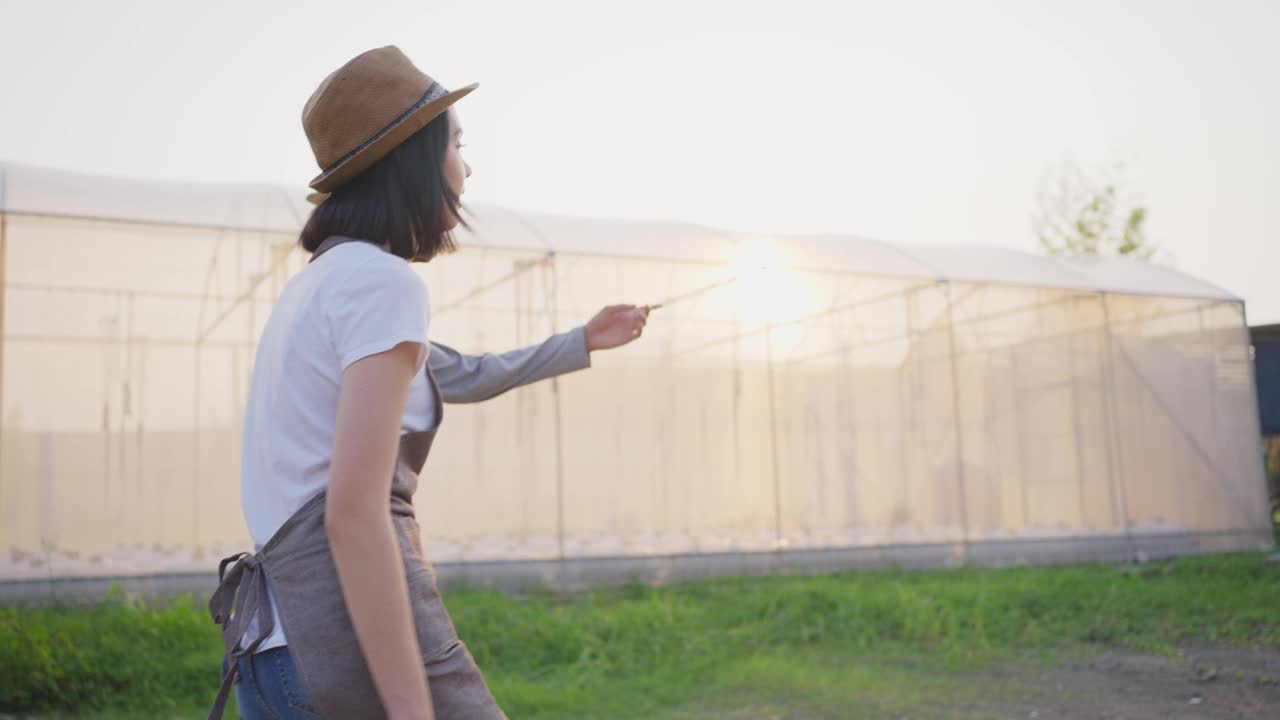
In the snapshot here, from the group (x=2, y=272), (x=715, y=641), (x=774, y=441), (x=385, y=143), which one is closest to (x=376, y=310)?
(x=385, y=143)

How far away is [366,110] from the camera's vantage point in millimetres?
974

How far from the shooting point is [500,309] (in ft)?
29.3

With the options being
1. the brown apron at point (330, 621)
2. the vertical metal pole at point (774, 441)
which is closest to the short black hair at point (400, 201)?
the brown apron at point (330, 621)

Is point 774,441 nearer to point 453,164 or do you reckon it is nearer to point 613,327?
point 613,327

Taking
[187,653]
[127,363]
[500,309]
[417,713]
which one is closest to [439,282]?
[500,309]

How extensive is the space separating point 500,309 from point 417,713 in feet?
26.8

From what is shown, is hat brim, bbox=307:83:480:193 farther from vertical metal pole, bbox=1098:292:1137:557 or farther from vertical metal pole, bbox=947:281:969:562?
vertical metal pole, bbox=1098:292:1137:557

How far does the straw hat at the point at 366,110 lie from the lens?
974 millimetres

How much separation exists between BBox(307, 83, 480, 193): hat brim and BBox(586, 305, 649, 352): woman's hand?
1.51ft

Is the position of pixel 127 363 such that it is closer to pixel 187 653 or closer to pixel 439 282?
pixel 439 282

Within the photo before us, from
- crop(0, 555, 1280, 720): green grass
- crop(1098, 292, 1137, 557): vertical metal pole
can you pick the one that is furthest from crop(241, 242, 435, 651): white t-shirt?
crop(1098, 292, 1137, 557): vertical metal pole

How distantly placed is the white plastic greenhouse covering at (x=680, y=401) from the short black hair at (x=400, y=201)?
706cm

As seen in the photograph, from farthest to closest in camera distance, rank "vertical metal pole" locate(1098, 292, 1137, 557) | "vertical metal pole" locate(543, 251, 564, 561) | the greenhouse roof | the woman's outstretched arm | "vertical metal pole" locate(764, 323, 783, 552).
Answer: "vertical metal pole" locate(1098, 292, 1137, 557)
"vertical metal pole" locate(764, 323, 783, 552)
"vertical metal pole" locate(543, 251, 564, 561)
the greenhouse roof
the woman's outstretched arm

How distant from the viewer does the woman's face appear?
40.2 inches
